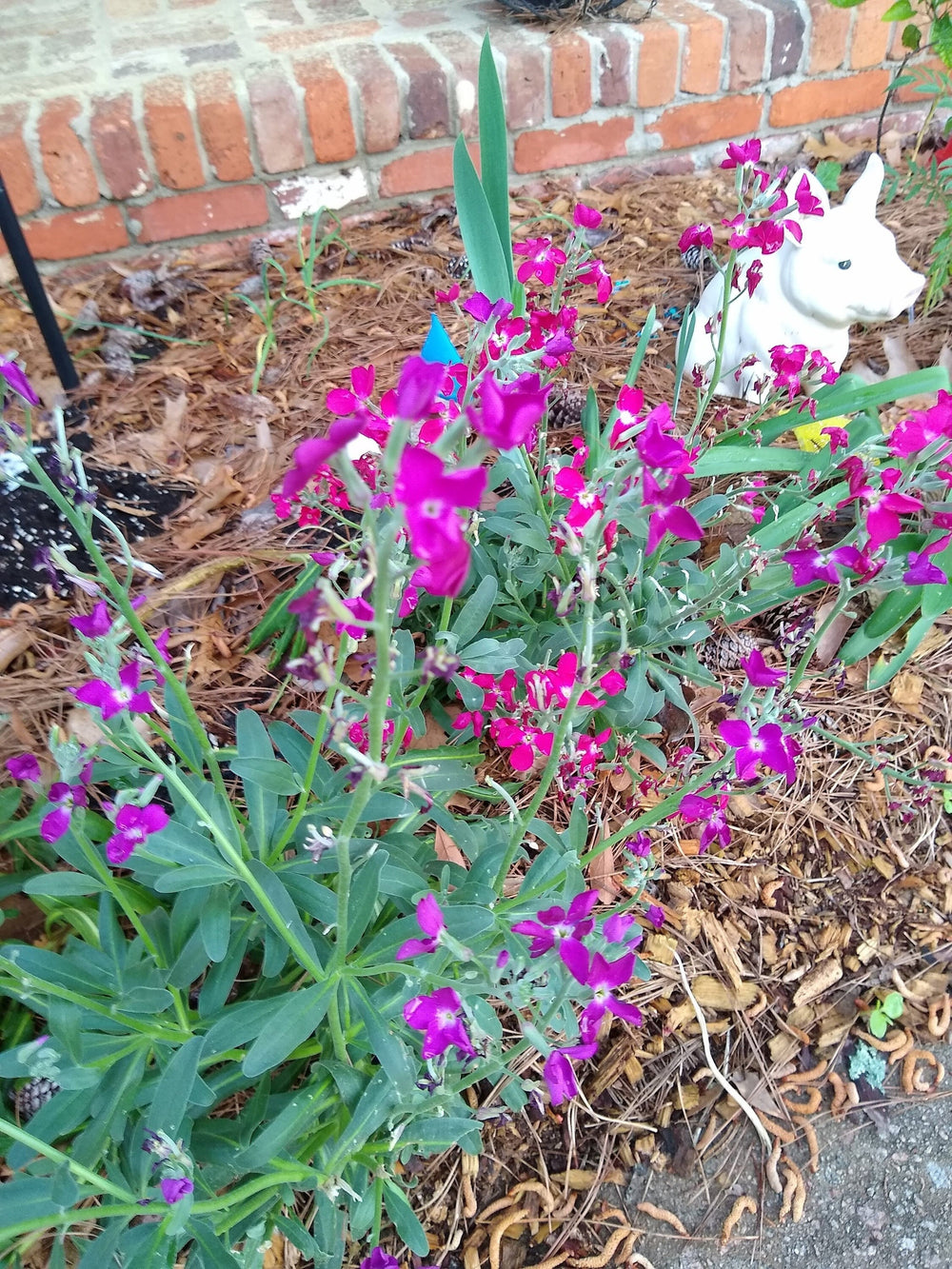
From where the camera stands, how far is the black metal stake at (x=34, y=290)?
168cm

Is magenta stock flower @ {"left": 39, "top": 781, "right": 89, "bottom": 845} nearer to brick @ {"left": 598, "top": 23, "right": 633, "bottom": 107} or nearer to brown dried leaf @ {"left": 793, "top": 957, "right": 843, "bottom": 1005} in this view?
brown dried leaf @ {"left": 793, "top": 957, "right": 843, "bottom": 1005}

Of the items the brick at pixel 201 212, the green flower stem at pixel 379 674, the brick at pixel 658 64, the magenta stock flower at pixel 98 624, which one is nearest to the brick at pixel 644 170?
the brick at pixel 658 64

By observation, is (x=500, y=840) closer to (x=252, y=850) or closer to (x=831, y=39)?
(x=252, y=850)

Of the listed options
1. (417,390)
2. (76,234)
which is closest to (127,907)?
(417,390)

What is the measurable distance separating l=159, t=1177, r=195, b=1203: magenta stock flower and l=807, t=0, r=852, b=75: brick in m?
3.15

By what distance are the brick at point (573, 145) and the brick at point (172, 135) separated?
2.93 feet

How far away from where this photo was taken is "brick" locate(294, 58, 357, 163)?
92.7 inches

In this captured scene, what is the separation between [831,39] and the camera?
2691 millimetres

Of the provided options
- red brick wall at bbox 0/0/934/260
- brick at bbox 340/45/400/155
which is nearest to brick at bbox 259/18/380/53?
red brick wall at bbox 0/0/934/260

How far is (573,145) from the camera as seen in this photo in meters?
2.64

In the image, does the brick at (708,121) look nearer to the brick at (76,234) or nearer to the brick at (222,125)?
the brick at (222,125)

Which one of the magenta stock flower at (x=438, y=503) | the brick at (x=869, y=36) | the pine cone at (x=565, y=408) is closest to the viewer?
the magenta stock flower at (x=438, y=503)

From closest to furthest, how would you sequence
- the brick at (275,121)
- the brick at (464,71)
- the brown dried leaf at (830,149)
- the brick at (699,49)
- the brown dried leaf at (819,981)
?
1. the brown dried leaf at (819,981)
2. the brick at (275,121)
3. the brick at (464,71)
4. the brick at (699,49)
5. the brown dried leaf at (830,149)

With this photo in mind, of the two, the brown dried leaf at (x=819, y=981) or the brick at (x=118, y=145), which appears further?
the brick at (x=118, y=145)
